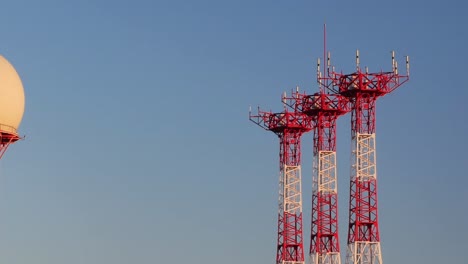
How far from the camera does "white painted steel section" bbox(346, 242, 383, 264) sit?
387 feet

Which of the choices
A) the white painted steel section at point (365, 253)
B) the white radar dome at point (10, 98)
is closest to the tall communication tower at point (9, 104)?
the white radar dome at point (10, 98)

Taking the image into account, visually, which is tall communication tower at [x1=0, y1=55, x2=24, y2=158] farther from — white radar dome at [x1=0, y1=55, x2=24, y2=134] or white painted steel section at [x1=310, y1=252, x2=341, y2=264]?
white painted steel section at [x1=310, y1=252, x2=341, y2=264]

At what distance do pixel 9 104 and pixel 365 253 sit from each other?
35436 millimetres

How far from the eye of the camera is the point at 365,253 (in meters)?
118

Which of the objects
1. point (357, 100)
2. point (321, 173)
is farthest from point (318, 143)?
point (357, 100)

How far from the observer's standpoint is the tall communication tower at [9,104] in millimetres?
104250

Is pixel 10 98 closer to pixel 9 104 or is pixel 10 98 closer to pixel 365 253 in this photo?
pixel 9 104

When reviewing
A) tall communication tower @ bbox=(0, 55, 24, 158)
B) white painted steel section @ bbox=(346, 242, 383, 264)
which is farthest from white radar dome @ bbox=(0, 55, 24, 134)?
white painted steel section @ bbox=(346, 242, 383, 264)

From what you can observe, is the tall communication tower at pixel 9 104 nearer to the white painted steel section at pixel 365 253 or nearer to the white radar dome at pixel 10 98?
the white radar dome at pixel 10 98

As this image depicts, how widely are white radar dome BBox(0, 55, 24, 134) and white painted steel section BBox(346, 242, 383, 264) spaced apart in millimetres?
32943

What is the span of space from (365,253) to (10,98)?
35507 mm

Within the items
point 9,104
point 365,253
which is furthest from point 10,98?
point 365,253

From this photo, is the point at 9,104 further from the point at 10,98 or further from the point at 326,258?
the point at 326,258

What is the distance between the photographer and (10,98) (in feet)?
344
